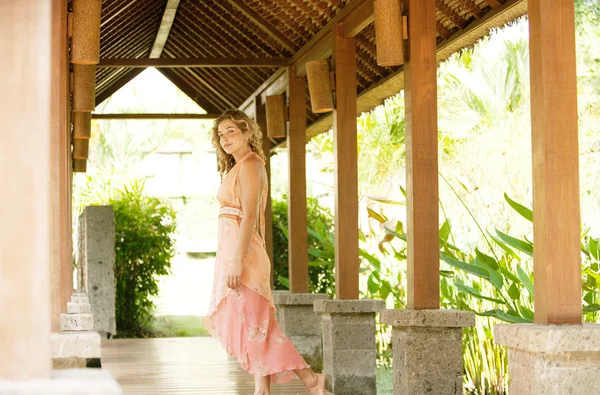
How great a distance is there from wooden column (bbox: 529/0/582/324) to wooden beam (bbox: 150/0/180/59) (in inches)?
251

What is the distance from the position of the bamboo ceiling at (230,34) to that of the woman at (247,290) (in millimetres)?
1946

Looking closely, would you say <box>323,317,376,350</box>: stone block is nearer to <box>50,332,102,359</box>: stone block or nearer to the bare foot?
the bare foot

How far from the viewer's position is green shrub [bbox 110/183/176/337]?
12578 millimetres

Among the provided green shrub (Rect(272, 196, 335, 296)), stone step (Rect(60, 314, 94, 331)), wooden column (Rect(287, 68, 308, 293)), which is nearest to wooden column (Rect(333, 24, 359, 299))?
wooden column (Rect(287, 68, 308, 293))

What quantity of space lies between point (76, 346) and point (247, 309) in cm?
159

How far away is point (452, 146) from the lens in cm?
1451

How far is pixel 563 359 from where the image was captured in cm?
274

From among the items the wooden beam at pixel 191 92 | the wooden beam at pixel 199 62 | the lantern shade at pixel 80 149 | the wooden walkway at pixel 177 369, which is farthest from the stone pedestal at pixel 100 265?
the wooden beam at pixel 199 62

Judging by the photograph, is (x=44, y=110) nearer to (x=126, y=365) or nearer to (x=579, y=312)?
(x=579, y=312)

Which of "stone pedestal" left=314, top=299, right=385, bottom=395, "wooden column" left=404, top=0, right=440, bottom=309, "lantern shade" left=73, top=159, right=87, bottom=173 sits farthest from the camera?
"lantern shade" left=73, top=159, right=87, bottom=173

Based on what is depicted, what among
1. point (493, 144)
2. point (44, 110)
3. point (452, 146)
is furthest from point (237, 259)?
point (452, 146)

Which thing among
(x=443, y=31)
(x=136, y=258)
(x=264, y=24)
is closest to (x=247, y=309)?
(x=443, y=31)

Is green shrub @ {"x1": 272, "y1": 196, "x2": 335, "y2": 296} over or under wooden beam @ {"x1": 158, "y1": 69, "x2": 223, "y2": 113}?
under

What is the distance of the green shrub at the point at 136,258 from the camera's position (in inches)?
495
